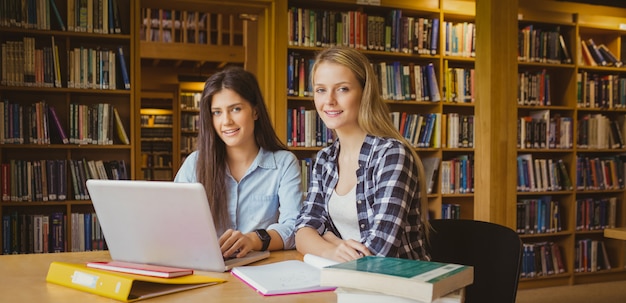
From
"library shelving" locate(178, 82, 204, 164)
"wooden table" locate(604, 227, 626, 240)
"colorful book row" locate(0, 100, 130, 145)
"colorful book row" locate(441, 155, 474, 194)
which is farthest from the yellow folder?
"library shelving" locate(178, 82, 204, 164)

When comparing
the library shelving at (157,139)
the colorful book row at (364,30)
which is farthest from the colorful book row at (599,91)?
the library shelving at (157,139)

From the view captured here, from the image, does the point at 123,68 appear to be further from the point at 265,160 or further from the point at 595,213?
the point at 595,213

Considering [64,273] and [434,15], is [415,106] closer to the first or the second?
[434,15]

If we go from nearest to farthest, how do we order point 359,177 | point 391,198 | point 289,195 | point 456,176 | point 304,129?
1. point 391,198
2. point 359,177
3. point 289,195
4. point 304,129
5. point 456,176

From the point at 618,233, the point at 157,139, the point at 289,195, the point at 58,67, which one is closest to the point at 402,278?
the point at 289,195

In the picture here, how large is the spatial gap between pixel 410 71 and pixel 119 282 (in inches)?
143

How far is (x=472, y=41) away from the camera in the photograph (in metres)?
4.64

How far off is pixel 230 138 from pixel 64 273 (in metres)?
0.82

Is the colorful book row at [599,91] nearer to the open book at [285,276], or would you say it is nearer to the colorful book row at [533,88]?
the colorful book row at [533,88]

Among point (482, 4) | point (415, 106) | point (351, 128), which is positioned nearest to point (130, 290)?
point (351, 128)

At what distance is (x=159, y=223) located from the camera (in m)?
1.25

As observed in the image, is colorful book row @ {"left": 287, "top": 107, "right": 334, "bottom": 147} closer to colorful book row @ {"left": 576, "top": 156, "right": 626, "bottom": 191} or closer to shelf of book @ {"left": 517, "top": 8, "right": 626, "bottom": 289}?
shelf of book @ {"left": 517, "top": 8, "right": 626, "bottom": 289}

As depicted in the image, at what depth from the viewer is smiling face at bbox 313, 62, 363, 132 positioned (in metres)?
1.69

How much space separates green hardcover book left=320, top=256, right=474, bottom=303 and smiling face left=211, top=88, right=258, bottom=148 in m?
0.97
